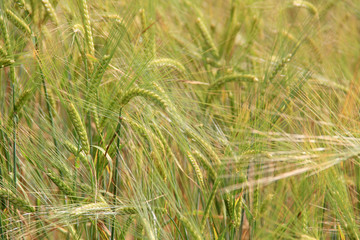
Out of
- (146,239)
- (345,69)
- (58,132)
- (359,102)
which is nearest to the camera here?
(146,239)

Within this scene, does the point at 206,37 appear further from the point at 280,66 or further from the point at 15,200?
the point at 15,200

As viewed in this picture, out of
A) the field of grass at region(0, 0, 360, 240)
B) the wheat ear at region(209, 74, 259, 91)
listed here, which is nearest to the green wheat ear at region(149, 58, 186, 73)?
the field of grass at region(0, 0, 360, 240)

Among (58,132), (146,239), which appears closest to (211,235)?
(146,239)

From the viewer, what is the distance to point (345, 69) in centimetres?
161

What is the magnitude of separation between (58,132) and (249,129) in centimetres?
46

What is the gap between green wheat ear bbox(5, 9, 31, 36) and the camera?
1.00 m

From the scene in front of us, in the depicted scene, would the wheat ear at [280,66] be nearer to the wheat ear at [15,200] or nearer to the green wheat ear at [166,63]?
the green wheat ear at [166,63]

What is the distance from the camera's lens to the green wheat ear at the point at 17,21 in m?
1.00

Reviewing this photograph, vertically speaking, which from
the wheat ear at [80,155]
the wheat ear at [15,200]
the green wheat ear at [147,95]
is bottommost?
the wheat ear at [15,200]

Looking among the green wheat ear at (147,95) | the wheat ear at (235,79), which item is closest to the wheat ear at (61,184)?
the green wheat ear at (147,95)

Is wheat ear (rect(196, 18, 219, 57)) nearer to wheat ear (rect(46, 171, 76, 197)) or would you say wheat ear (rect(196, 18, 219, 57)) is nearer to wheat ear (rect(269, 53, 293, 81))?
wheat ear (rect(269, 53, 293, 81))

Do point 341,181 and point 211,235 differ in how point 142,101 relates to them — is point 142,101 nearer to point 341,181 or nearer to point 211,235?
point 211,235

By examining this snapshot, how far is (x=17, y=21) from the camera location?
1.01 metres

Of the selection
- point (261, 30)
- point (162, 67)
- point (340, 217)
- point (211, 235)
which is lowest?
point (211, 235)
